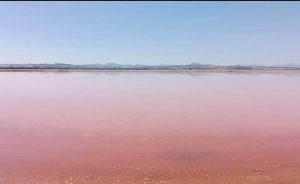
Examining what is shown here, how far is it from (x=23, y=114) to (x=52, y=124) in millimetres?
2282

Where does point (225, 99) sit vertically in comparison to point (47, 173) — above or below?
above

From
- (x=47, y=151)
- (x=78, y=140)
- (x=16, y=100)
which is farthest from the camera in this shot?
(x=16, y=100)

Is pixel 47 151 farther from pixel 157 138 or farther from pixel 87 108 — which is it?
pixel 87 108

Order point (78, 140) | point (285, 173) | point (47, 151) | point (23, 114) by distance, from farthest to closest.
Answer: point (23, 114) → point (78, 140) → point (47, 151) → point (285, 173)

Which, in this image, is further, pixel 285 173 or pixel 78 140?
pixel 78 140

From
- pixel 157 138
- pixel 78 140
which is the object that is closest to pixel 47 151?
pixel 78 140

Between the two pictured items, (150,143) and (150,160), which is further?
(150,143)

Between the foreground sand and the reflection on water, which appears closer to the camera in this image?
the foreground sand

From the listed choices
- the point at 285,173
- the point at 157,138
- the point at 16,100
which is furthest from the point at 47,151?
the point at 16,100

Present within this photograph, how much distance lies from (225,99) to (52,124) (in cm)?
884

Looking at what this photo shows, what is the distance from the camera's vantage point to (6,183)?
6438 mm

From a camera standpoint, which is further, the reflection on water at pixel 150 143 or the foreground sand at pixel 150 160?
the reflection on water at pixel 150 143

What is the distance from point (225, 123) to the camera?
37.6 feet

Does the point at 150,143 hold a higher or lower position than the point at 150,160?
higher
